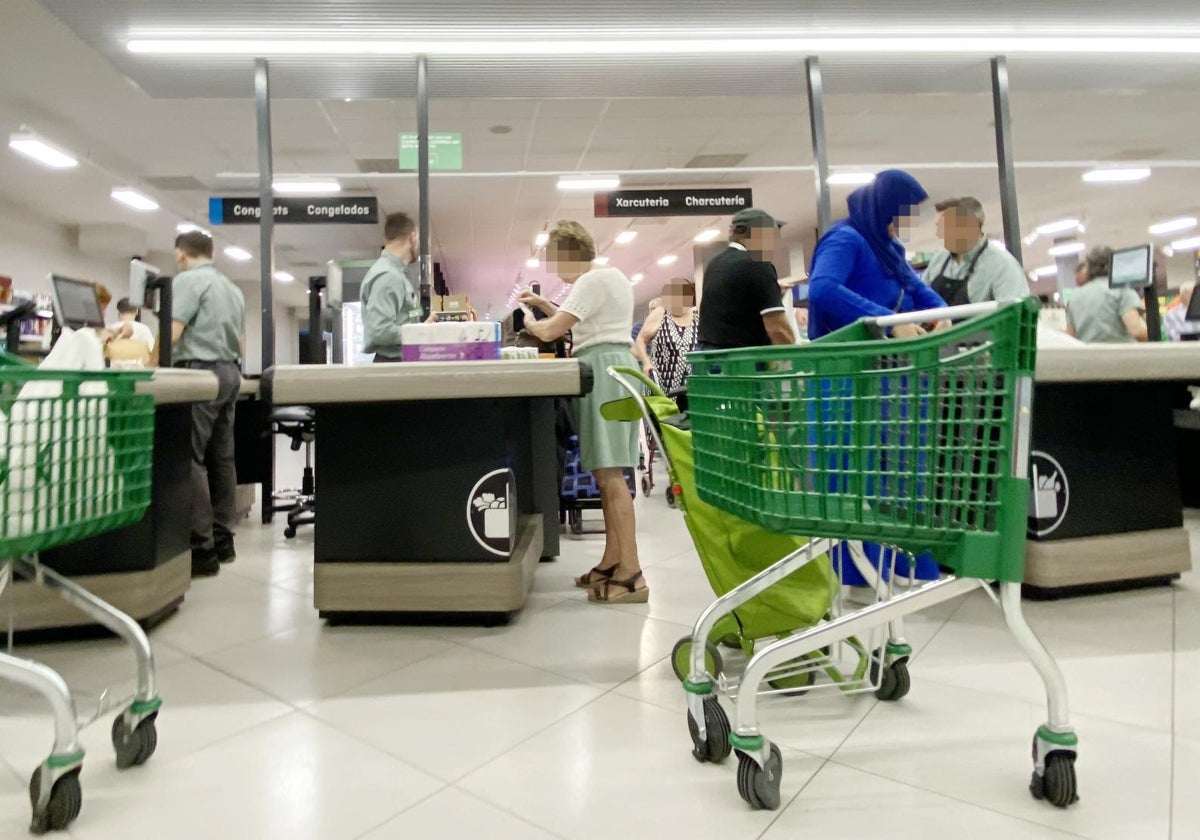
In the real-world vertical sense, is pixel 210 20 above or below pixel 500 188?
below

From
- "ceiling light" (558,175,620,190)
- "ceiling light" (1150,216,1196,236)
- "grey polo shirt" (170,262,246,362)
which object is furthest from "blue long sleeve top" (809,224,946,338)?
"ceiling light" (1150,216,1196,236)

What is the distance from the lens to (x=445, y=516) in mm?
2195

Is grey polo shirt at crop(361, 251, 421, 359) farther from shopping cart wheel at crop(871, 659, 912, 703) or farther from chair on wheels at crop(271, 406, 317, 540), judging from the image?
shopping cart wheel at crop(871, 659, 912, 703)

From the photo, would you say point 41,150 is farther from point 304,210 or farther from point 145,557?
point 145,557

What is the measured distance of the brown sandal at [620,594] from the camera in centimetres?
250

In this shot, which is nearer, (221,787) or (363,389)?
(221,787)

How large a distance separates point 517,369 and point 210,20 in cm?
278

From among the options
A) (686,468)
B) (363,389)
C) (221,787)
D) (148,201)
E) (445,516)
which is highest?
(148,201)

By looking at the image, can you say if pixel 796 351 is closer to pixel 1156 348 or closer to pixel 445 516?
pixel 445 516

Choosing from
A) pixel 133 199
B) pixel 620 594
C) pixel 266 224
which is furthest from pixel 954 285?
pixel 133 199

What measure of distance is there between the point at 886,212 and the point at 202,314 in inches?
113

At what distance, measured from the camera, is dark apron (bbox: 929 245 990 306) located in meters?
2.72

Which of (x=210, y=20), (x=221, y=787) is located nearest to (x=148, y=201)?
(x=210, y=20)

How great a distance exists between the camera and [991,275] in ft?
8.76
